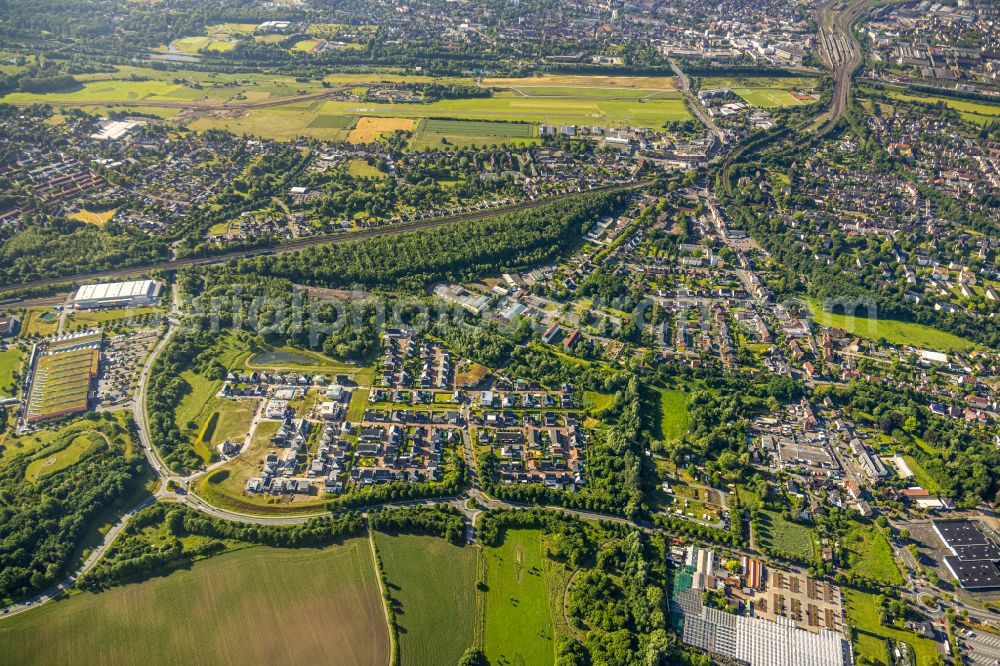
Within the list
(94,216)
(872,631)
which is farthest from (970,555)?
(94,216)

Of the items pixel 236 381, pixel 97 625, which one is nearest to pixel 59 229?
pixel 236 381

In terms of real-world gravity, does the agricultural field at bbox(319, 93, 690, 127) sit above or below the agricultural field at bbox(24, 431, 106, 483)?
above

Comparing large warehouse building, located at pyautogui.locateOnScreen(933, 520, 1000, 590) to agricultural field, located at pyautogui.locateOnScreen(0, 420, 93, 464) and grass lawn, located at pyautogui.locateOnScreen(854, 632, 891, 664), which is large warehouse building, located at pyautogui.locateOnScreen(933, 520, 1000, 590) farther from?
agricultural field, located at pyautogui.locateOnScreen(0, 420, 93, 464)

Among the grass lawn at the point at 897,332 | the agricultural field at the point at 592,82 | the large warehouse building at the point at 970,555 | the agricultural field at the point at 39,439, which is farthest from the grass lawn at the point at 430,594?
the agricultural field at the point at 592,82

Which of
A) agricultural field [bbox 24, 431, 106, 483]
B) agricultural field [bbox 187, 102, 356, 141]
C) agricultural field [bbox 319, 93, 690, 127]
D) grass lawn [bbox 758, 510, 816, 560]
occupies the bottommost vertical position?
agricultural field [bbox 24, 431, 106, 483]

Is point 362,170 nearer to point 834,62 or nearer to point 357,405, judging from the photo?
point 357,405

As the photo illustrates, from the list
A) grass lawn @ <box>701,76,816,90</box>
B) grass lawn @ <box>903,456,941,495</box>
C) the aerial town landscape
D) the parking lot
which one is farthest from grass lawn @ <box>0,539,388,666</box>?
grass lawn @ <box>701,76,816,90</box>

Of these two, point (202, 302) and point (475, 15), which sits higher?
point (475, 15)

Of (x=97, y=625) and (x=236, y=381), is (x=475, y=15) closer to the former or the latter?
(x=236, y=381)
